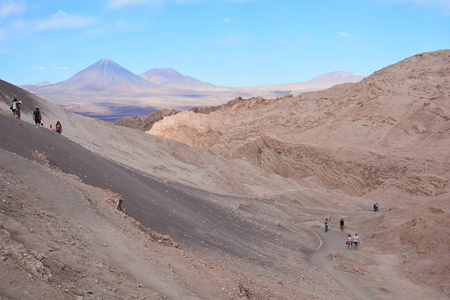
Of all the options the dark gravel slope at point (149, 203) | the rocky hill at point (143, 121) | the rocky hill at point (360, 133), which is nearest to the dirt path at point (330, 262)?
the dark gravel slope at point (149, 203)

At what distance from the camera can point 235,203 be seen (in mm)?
28609

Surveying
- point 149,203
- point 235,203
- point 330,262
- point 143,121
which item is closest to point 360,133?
point 235,203

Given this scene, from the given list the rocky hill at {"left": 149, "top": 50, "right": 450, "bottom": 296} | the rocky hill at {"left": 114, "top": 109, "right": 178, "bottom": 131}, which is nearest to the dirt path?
the rocky hill at {"left": 149, "top": 50, "right": 450, "bottom": 296}

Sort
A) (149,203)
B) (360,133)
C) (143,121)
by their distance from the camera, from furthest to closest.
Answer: (143,121), (360,133), (149,203)

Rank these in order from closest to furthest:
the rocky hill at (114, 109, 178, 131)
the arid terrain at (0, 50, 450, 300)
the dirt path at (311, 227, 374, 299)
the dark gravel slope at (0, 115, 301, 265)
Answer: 1. the arid terrain at (0, 50, 450, 300)
2. the dark gravel slope at (0, 115, 301, 265)
3. the dirt path at (311, 227, 374, 299)
4. the rocky hill at (114, 109, 178, 131)

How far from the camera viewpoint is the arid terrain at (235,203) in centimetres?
931

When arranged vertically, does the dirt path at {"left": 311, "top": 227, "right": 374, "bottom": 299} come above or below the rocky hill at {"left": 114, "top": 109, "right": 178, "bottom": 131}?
below

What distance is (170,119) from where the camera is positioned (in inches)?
2621

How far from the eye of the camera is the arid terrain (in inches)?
367

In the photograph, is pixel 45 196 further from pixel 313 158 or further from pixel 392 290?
pixel 313 158

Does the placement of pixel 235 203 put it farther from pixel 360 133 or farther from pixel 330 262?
pixel 360 133

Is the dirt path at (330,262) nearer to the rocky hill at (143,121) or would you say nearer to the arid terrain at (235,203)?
the arid terrain at (235,203)

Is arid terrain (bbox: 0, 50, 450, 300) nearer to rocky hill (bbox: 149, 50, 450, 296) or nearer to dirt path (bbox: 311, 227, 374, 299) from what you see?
dirt path (bbox: 311, 227, 374, 299)

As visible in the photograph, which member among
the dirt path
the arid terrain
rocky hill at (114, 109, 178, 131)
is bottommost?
the dirt path
